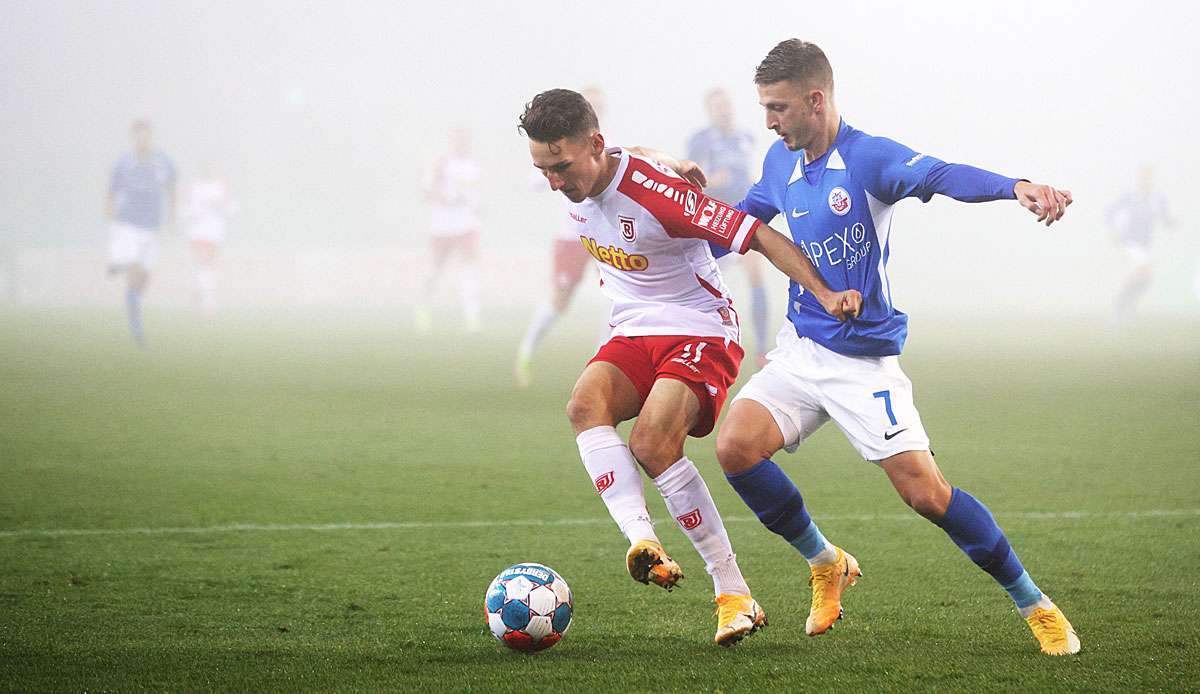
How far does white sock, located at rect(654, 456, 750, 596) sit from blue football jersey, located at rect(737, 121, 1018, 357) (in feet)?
1.79

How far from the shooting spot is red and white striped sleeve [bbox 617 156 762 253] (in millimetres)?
4055

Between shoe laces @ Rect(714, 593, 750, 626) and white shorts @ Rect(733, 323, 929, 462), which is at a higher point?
white shorts @ Rect(733, 323, 929, 462)

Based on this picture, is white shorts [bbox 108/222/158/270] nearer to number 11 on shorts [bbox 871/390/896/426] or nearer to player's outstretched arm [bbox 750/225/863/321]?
player's outstretched arm [bbox 750/225/863/321]

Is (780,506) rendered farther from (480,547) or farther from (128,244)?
(128,244)

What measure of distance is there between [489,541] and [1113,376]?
29.8ft

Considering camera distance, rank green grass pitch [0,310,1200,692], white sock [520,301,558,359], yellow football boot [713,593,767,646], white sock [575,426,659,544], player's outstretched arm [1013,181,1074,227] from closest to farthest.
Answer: player's outstretched arm [1013,181,1074,227] < green grass pitch [0,310,1200,692] < yellow football boot [713,593,767,646] < white sock [575,426,659,544] < white sock [520,301,558,359]

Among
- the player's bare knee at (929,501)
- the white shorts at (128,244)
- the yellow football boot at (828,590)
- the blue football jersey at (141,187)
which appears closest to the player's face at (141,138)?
the blue football jersey at (141,187)

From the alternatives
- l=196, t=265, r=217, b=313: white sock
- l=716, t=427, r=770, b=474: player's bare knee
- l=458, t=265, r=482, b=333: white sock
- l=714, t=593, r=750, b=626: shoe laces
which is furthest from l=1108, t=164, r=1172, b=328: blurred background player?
l=714, t=593, r=750, b=626: shoe laces

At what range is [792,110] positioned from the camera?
4051mm

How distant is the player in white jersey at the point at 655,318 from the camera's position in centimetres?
402

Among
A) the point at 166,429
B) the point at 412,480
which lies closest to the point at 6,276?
the point at 166,429

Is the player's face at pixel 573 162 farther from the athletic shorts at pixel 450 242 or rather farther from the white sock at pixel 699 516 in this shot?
the athletic shorts at pixel 450 242

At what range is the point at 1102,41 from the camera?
26.9 meters

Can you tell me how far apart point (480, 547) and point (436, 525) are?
54 cm
